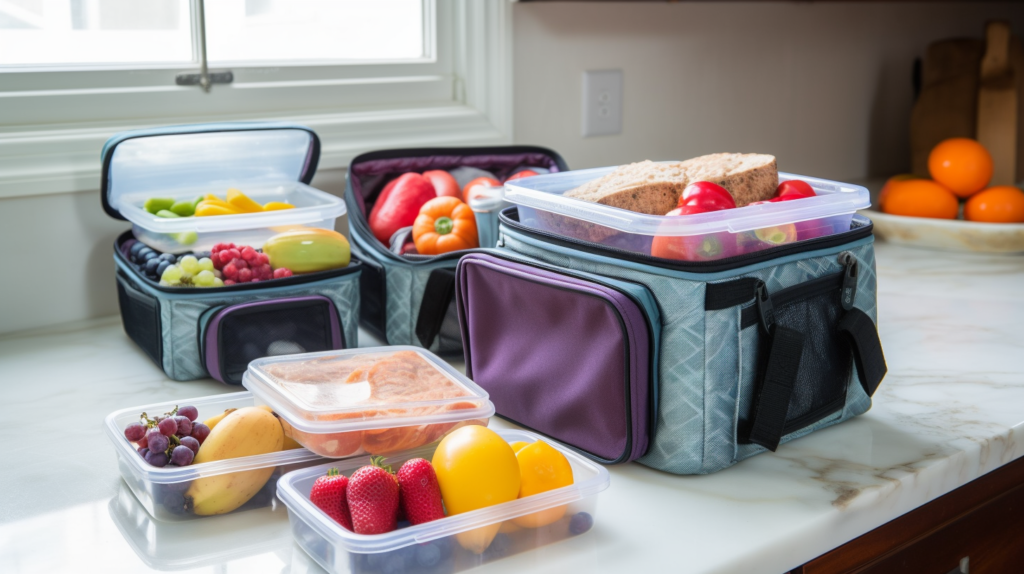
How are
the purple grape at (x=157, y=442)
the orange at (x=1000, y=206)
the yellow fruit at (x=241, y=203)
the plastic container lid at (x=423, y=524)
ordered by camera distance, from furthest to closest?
1. the orange at (x=1000, y=206)
2. the yellow fruit at (x=241, y=203)
3. the purple grape at (x=157, y=442)
4. the plastic container lid at (x=423, y=524)

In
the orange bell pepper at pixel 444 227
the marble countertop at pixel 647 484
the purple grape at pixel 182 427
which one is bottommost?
the marble countertop at pixel 647 484

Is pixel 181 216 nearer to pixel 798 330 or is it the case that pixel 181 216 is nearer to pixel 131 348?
pixel 131 348

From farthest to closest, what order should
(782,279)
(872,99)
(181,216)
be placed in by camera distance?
(872,99) → (181,216) → (782,279)

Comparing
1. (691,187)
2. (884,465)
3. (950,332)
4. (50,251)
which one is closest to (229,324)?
(50,251)

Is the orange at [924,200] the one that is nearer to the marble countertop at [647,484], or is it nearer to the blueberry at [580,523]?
the marble countertop at [647,484]

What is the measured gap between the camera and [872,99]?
206 cm

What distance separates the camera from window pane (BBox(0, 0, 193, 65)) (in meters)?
1.14

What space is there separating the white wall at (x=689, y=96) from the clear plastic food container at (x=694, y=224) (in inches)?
23.1

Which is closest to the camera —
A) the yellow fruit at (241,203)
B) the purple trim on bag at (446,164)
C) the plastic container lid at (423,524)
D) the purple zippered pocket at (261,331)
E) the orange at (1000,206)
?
the plastic container lid at (423,524)

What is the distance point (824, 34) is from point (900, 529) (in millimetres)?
1396

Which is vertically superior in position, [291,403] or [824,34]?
[824,34]

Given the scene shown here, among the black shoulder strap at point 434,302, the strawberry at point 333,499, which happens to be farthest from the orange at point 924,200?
the strawberry at point 333,499

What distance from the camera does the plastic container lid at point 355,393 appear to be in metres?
0.69

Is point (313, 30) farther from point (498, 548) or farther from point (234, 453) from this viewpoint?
point (498, 548)
